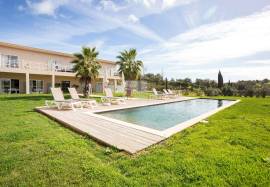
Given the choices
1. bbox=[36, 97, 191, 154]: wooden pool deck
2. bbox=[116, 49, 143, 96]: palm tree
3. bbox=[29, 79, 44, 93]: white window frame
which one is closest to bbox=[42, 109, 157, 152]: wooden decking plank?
bbox=[36, 97, 191, 154]: wooden pool deck

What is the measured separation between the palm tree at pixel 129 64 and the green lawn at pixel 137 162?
19.5 metres

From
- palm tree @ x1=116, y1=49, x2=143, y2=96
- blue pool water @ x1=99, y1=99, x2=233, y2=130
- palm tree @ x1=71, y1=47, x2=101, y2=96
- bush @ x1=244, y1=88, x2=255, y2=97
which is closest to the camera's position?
blue pool water @ x1=99, y1=99, x2=233, y2=130

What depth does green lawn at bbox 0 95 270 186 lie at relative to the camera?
3.17 m

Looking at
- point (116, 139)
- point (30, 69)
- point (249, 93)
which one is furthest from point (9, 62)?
point (249, 93)

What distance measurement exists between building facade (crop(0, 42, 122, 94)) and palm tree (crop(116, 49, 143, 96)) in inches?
88.8

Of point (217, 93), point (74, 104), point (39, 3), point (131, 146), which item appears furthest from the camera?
point (217, 93)

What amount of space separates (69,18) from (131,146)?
534 inches

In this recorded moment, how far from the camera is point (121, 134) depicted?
224 inches

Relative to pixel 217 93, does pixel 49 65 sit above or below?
above

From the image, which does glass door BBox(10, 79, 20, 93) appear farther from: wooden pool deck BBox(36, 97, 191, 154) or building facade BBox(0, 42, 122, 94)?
wooden pool deck BBox(36, 97, 191, 154)

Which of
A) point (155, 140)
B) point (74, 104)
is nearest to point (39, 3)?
point (74, 104)

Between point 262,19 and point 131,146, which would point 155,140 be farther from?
point 262,19

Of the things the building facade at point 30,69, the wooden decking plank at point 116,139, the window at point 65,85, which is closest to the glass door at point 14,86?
the building facade at point 30,69

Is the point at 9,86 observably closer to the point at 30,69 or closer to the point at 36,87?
the point at 36,87
